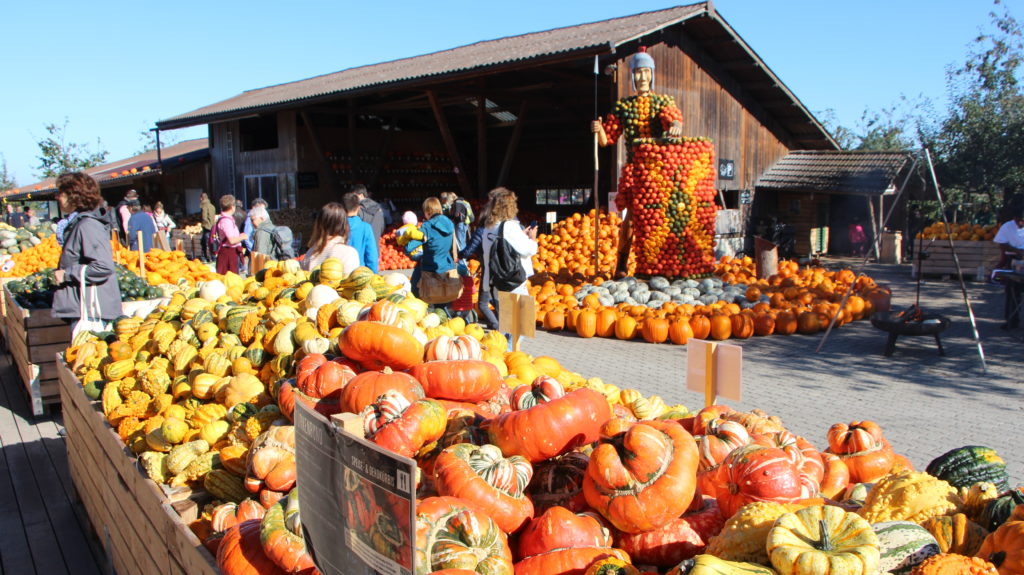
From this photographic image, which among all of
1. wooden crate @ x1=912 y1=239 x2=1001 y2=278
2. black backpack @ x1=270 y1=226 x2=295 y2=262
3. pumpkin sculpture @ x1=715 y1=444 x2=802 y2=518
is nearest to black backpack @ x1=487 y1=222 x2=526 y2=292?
black backpack @ x1=270 y1=226 x2=295 y2=262

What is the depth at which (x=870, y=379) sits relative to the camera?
7.57 meters

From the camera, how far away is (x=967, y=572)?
170 cm

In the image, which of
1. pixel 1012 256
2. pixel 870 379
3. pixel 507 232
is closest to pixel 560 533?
pixel 507 232

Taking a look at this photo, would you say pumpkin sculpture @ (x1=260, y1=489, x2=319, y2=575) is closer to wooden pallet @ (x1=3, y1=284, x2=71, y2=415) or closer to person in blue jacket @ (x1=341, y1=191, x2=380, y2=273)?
person in blue jacket @ (x1=341, y1=191, x2=380, y2=273)

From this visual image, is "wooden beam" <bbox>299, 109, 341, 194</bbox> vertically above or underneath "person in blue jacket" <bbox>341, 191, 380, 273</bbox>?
above

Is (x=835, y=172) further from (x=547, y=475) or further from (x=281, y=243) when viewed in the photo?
(x=547, y=475)

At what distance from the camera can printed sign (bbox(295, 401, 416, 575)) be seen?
150cm

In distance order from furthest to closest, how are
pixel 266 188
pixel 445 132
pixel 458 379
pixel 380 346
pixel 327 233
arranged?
pixel 266 188 → pixel 445 132 → pixel 327 233 → pixel 380 346 → pixel 458 379

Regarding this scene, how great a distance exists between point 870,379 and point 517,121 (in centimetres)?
1401

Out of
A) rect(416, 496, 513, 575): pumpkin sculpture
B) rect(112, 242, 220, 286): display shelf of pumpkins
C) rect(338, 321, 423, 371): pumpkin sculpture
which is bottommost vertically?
rect(416, 496, 513, 575): pumpkin sculpture

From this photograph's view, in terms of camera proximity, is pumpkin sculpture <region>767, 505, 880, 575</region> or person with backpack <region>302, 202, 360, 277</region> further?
person with backpack <region>302, 202, 360, 277</region>

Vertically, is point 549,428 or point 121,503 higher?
point 549,428

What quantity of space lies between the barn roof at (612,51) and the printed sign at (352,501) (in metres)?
12.7

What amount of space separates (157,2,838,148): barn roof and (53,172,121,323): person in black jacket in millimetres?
9732
